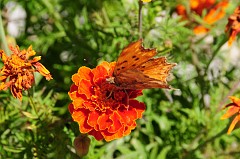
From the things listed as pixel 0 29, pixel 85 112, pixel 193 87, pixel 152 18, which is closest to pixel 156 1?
pixel 152 18

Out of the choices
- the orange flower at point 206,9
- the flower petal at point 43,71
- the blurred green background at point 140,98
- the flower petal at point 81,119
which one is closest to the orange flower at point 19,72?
the flower petal at point 43,71

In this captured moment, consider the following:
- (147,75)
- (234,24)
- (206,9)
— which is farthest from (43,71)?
(206,9)

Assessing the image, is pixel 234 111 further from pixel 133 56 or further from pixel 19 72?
pixel 19 72

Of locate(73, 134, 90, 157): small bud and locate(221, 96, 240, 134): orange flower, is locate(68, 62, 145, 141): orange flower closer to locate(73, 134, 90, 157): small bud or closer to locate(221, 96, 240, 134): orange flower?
locate(73, 134, 90, 157): small bud

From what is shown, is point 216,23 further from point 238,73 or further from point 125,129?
point 125,129

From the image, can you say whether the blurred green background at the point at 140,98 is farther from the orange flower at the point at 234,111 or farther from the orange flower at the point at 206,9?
the orange flower at the point at 234,111

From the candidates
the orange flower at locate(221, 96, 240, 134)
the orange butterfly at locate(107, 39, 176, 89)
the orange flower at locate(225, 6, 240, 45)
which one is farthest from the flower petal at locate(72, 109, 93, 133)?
the orange flower at locate(225, 6, 240, 45)
